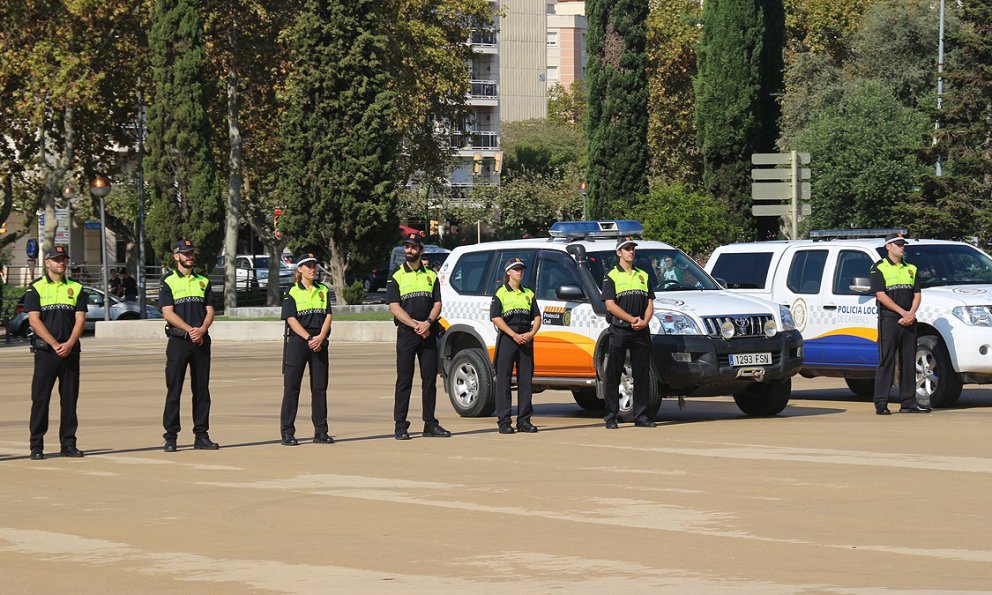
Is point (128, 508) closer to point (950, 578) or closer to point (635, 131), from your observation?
point (950, 578)

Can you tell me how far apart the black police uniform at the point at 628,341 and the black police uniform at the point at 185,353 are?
3.85 m

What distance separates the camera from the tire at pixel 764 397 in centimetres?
1777

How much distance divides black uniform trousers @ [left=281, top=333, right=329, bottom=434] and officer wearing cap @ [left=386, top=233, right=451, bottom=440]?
0.75 metres

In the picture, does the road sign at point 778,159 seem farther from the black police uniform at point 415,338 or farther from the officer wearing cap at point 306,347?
the officer wearing cap at point 306,347

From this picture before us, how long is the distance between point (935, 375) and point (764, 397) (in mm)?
1947

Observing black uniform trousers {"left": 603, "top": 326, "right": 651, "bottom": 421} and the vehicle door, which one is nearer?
black uniform trousers {"left": 603, "top": 326, "right": 651, "bottom": 421}

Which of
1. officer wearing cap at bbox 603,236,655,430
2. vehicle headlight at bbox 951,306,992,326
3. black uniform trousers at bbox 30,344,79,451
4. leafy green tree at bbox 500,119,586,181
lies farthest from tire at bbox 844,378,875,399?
leafy green tree at bbox 500,119,586,181

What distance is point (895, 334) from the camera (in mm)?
17641

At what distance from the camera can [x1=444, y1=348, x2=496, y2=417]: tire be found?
1798cm

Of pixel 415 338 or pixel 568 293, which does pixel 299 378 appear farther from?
pixel 568 293

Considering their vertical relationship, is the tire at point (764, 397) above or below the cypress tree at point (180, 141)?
below

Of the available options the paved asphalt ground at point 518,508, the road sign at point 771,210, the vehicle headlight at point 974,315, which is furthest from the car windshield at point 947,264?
the road sign at point 771,210

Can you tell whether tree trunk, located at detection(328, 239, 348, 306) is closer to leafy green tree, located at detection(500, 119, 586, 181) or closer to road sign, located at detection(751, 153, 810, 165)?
road sign, located at detection(751, 153, 810, 165)

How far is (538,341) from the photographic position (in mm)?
17797
